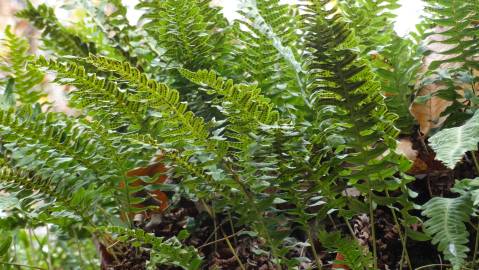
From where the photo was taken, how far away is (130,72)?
71 centimetres

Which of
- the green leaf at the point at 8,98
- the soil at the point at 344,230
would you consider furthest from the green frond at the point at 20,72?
the soil at the point at 344,230

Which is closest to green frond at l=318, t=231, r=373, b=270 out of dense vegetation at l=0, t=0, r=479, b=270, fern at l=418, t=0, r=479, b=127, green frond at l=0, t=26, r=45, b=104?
dense vegetation at l=0, t=0, r=479, b=270

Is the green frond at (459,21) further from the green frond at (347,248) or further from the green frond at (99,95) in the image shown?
the green frond at (99,95)

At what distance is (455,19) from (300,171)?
1.40 ft

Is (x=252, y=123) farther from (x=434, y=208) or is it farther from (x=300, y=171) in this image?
(x=434, y=208)

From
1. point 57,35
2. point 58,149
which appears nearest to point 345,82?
point 58,149

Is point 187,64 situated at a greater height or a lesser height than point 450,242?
greater

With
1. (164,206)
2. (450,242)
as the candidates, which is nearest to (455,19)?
(450,242)

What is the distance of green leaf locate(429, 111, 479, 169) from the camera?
61cm

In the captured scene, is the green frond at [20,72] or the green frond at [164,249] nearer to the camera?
the green frond at [164,249]

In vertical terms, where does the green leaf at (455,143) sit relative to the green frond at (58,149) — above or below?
above

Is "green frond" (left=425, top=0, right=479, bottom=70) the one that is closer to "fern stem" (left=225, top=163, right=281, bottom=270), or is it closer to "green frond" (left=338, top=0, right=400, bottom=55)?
"green frond" (left=338, top=0, right=400, bottom=55)

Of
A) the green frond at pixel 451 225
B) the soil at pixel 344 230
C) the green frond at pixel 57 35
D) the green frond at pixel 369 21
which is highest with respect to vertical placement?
the green frond at pixel 369 21

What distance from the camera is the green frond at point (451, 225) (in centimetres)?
75
